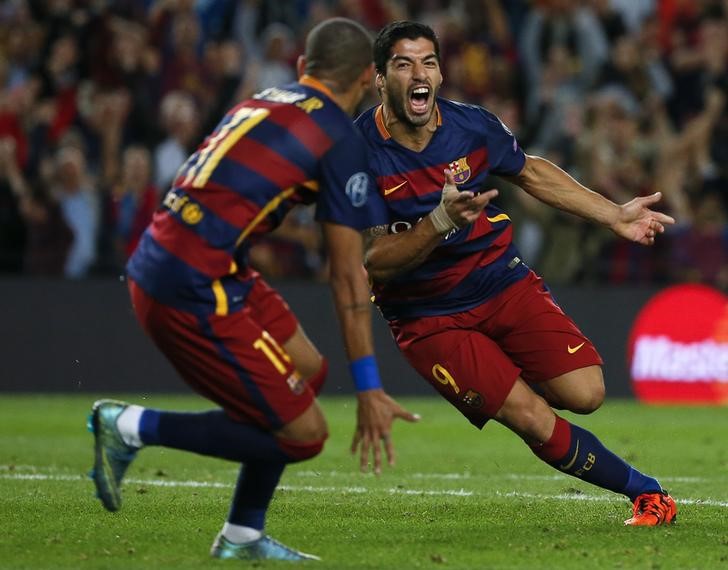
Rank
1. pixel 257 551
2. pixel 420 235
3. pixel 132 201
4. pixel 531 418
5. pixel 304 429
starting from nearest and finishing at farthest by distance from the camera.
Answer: pixel 304 429 → pixel 257 551 → pixel 420 235 → pixel 531 418 → pixel 132 201

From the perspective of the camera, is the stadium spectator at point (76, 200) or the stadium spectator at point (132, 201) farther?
the stadium spectator at point (76, 200)

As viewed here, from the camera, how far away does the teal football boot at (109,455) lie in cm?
613

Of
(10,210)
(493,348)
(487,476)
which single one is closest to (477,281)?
(493,348)

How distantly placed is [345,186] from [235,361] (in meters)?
0.83

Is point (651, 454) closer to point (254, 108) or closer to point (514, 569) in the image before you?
point (514, 569)

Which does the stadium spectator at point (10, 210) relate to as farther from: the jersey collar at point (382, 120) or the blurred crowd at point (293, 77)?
the jersey collar at point (382, 120)

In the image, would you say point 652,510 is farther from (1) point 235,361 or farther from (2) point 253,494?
(1) point 235,361

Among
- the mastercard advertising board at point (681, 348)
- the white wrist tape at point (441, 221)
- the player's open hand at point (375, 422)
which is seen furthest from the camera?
the mastercard advertising board at point (681, 348)

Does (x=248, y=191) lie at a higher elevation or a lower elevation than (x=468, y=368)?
higher

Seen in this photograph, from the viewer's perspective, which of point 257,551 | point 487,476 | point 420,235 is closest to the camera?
point 257,551

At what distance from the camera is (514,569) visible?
604 cm

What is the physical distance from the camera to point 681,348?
15461 millimetres

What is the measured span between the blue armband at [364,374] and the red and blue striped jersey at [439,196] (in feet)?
5.36

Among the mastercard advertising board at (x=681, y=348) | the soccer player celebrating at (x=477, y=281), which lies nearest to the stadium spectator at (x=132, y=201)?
the mastercard advertising board at (x=681, y=348)
